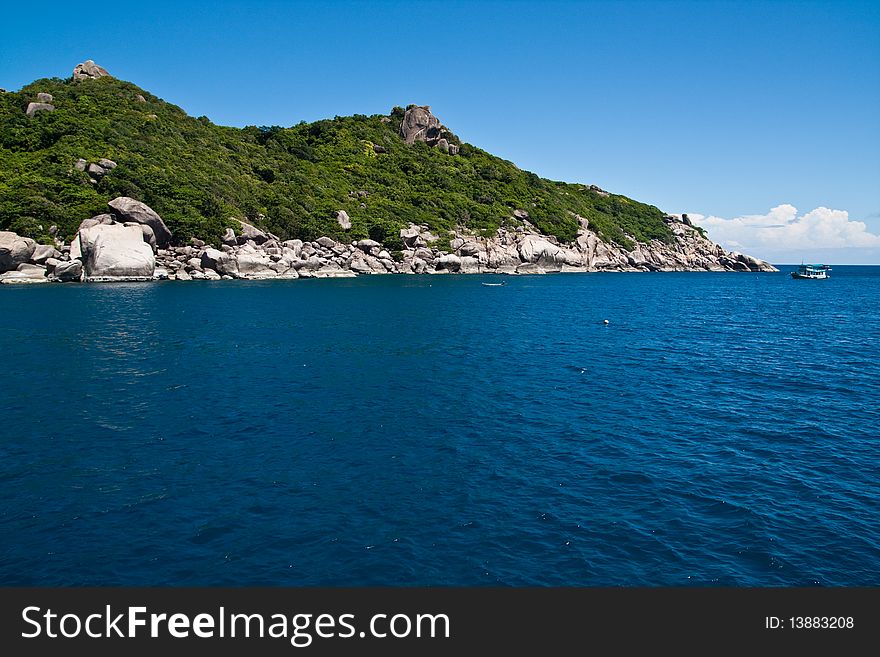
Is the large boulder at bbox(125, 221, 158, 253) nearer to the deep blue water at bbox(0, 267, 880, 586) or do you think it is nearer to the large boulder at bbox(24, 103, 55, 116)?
the deep blue water at bbox(0, 267, 880, 586)

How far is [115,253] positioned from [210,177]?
1783 inches

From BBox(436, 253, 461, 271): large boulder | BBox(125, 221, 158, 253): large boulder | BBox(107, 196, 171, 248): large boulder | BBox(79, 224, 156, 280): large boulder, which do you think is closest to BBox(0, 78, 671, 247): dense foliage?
→ BBox(107, 196, 171, 248): large boulder

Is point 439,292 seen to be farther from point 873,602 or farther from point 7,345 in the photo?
point 873,602

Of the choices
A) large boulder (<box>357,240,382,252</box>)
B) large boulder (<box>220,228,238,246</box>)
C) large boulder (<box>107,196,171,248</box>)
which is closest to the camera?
large boulder (<box>107,196,171,248</box>)

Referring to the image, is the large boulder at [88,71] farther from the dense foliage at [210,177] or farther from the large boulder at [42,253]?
the large boulder at [42,253]

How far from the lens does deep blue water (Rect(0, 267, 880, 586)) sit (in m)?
16.3

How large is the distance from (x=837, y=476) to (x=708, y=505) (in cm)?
760

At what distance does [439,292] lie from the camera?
102500mm

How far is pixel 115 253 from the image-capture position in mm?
98812

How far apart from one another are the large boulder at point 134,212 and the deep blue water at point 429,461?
2305 inches

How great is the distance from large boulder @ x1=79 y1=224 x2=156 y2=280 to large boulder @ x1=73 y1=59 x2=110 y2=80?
10053 cm

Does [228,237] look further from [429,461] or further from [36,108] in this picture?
[429,461]

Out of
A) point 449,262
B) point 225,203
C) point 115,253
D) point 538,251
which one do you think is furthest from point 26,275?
point 538,251

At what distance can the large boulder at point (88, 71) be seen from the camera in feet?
540
